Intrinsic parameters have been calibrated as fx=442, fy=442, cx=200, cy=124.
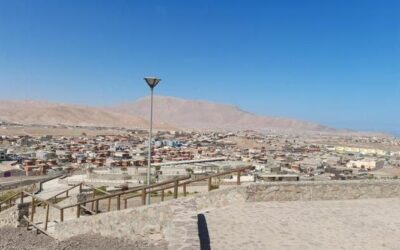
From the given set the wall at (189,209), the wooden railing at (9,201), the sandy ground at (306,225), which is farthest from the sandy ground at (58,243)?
the wooden railing at (9,201)

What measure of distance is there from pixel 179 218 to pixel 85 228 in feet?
13.9

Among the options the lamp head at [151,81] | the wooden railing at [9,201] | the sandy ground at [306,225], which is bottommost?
the wooden railing at [9,201]

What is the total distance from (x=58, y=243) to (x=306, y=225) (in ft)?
22.9

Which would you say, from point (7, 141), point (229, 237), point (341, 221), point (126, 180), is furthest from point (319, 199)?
point (7, 141)

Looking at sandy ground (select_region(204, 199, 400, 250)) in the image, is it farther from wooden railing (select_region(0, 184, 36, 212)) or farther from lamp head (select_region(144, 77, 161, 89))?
wooden railing (select_region(0, 184, 36, 212))

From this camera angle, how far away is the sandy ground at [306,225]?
9.45 meters

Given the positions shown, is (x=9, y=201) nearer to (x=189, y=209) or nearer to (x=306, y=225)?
(x=189, y=209)

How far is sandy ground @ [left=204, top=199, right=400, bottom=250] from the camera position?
9453mm

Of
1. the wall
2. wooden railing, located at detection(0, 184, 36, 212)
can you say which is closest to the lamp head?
the wall

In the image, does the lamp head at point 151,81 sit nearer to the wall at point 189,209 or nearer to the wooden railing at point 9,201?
the wall at point 189,209

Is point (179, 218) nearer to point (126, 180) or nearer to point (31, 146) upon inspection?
point (126, 180)

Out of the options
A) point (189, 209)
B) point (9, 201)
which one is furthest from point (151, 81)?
point (9, 201)

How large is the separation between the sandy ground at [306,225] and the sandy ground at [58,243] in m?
1.79

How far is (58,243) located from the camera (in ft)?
41.6
